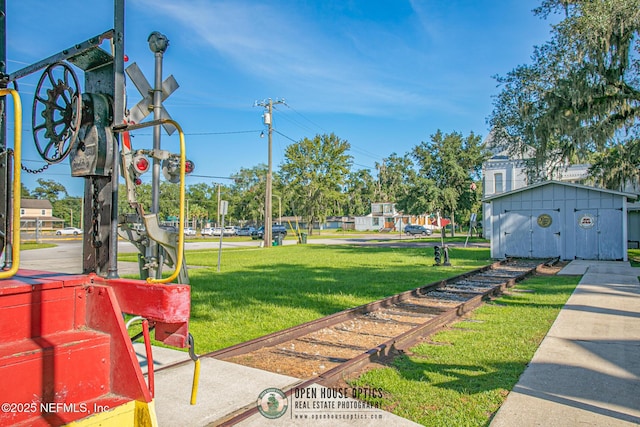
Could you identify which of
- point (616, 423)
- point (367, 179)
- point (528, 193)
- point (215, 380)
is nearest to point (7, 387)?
point (215, 380)

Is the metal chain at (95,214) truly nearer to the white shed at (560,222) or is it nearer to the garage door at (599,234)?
the white shed at (560,222)

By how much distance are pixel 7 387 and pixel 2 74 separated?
83.0 inches

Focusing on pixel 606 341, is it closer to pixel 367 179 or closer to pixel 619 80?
pixel 619 80

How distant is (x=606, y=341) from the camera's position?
6113 mm

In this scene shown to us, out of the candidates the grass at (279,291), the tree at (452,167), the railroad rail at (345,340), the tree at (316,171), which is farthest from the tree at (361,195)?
the railroad rail at (345,340)

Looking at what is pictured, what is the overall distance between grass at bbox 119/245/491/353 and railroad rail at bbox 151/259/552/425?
0.51 metres

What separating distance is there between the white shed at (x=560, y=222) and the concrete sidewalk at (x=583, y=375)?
13020mm

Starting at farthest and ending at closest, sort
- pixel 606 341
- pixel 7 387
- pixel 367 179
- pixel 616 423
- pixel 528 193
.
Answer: pixel 367 179 < pixel 528 193 < pixel 606 341 < pixel 616 423 < pixel 7 387

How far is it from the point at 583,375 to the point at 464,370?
3.86 feet

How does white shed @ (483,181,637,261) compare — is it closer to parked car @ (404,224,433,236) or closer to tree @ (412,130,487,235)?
tree @ (412,130,487,235)

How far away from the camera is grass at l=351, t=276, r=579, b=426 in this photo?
402 cm

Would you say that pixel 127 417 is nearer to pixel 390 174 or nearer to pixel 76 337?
pixel 76 337

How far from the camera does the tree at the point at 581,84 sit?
15.9m

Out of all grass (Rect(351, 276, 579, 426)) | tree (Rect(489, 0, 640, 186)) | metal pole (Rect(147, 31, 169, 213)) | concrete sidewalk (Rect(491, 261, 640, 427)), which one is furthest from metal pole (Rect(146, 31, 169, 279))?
tree (Rect(489, 0, 640, 186))
